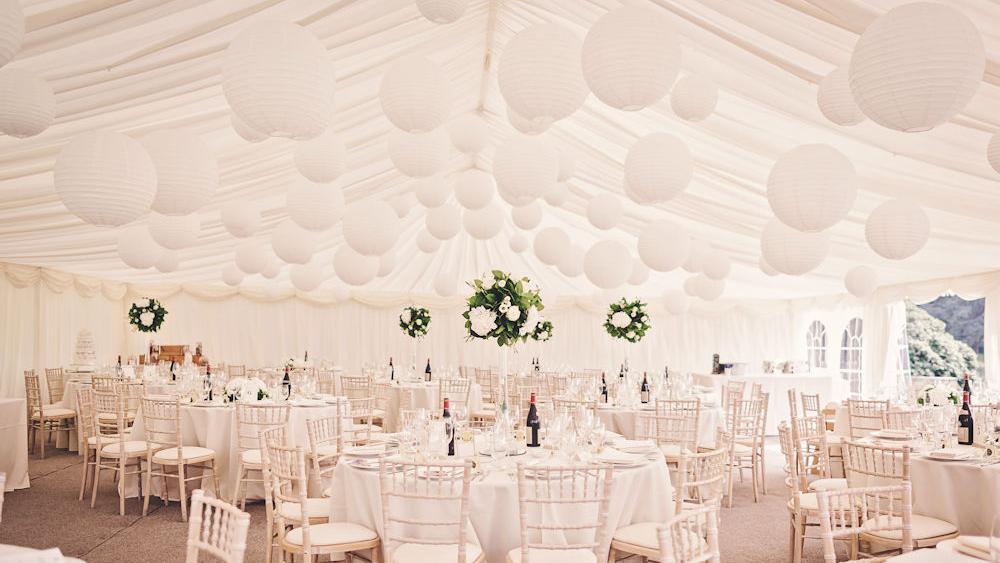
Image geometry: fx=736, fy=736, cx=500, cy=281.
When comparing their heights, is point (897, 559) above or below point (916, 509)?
above

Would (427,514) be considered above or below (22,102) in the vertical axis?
below

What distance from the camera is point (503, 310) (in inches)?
227

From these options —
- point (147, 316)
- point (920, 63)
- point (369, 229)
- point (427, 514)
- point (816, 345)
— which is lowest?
point (427, 514)

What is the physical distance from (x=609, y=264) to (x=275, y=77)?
188 inches

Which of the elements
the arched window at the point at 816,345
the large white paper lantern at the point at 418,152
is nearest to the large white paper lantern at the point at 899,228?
the large white paper lantern at the point at 418,152

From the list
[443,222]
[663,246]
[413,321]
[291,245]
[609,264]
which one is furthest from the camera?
[413,321]

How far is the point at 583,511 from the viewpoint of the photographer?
157 inches

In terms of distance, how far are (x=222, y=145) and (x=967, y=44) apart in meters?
6.21

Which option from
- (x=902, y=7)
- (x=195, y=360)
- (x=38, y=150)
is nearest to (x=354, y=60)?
(x=38, y=150)

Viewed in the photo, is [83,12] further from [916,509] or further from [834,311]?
[834,311]

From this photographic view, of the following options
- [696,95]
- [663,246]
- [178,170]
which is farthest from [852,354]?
[178,170]

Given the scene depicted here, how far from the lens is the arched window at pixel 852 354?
13.1 metres

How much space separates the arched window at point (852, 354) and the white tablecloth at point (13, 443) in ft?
40.4

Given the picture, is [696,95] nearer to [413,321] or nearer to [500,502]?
[500,502]
